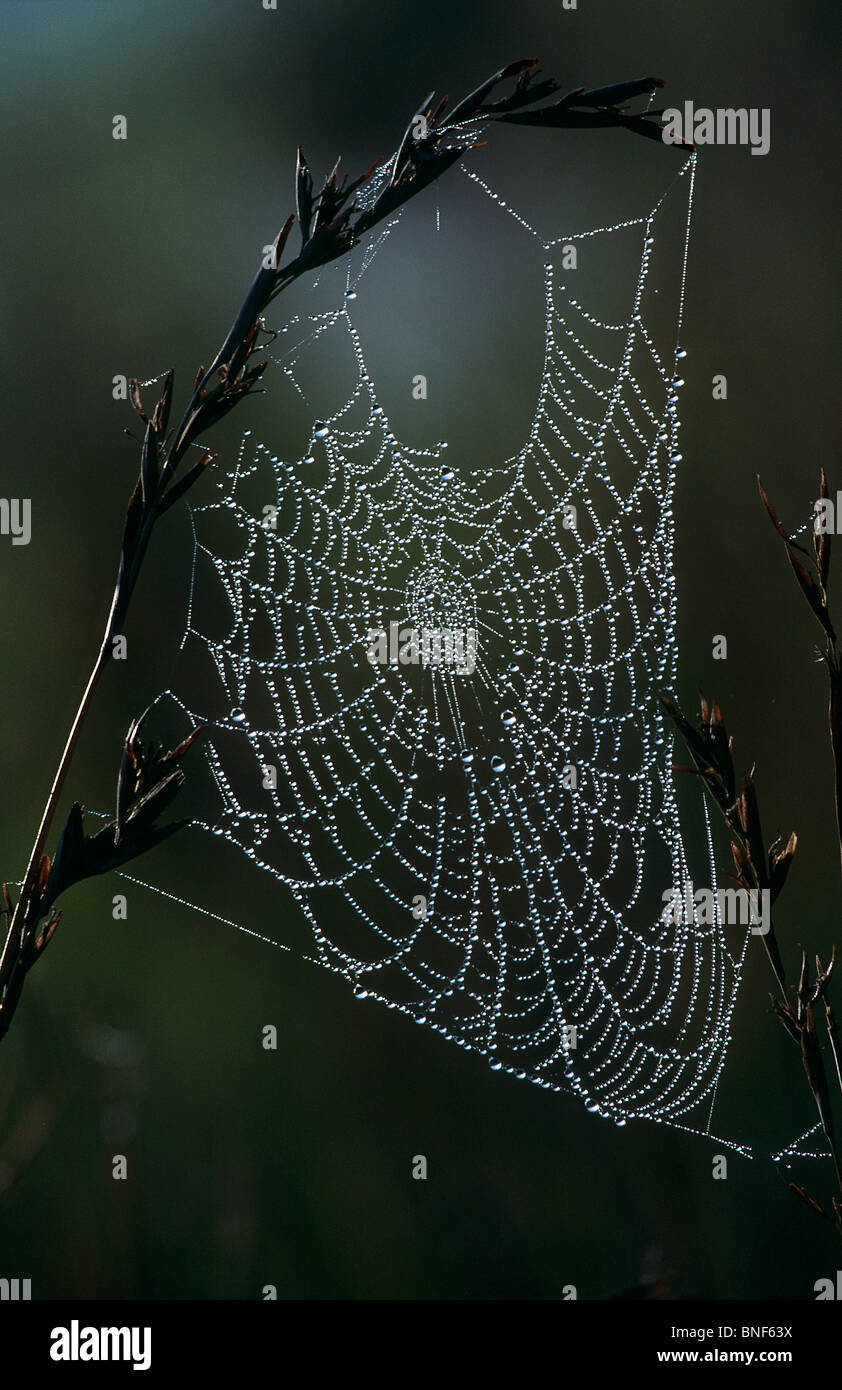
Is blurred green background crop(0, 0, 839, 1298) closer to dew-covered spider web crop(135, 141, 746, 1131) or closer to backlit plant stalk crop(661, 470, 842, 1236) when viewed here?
dew-covered spider web crop(135, 141, 746, 1131)

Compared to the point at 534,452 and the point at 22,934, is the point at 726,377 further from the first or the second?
the point at 22,934

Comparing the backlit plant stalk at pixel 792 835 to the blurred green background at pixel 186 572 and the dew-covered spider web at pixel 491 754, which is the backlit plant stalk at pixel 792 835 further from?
the dew-covered spider web at pixel 491 754

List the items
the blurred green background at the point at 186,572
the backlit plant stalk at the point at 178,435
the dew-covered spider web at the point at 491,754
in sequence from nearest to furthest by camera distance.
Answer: the backlit plant stalk at the point at 178,435, the blurred green background at the point at 186,572, the dew-covered spider web at the point at 491,754

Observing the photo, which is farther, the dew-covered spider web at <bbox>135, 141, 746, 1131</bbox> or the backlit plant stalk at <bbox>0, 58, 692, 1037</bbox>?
the dew-covered spider web at <bbox>135, 141, 746, 1131</bbox>

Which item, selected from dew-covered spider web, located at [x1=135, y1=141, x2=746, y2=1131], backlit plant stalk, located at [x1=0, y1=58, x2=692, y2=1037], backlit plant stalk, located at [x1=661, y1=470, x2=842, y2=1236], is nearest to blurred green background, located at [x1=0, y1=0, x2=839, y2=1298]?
dew-covered spider web, located at [x1=135, y1=141, x2=746, y2=1131]

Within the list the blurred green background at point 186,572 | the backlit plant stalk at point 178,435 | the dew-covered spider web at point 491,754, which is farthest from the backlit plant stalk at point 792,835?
the dew-covered spider web at point 491,754

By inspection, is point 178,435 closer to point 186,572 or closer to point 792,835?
point 792,835

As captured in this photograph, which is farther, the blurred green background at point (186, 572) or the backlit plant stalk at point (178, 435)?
the blurred green background at point (186, 572)
